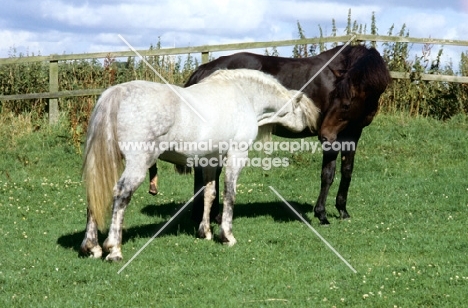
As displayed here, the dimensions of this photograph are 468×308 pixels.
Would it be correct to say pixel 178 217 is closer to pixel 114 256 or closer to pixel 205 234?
pixel 205 234

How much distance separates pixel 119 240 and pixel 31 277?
3.10 feet

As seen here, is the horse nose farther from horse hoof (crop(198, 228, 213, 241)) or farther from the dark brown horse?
horse hoof (crop(198, 228, 213, 241))

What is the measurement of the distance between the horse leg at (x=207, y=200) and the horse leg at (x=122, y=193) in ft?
5.05

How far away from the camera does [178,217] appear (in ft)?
32.3

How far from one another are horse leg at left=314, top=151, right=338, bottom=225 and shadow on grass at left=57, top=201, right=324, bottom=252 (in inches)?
12.5

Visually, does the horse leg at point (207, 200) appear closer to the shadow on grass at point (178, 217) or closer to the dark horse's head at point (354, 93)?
the shadow on grass at point (178, 217)

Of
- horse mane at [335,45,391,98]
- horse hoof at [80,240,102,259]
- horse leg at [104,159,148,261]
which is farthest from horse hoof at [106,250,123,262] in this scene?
horse mane at [335,45,391,98]

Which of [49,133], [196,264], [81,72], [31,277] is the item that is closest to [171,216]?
[196,264]

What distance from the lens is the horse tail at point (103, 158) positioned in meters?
7.00

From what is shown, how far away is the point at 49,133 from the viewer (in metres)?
15.6

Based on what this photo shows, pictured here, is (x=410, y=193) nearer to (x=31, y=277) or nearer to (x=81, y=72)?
(x=31, y=277)

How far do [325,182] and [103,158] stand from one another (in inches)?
143

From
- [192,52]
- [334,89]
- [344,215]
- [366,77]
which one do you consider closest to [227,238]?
[344,215]

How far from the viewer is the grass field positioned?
241 inches
